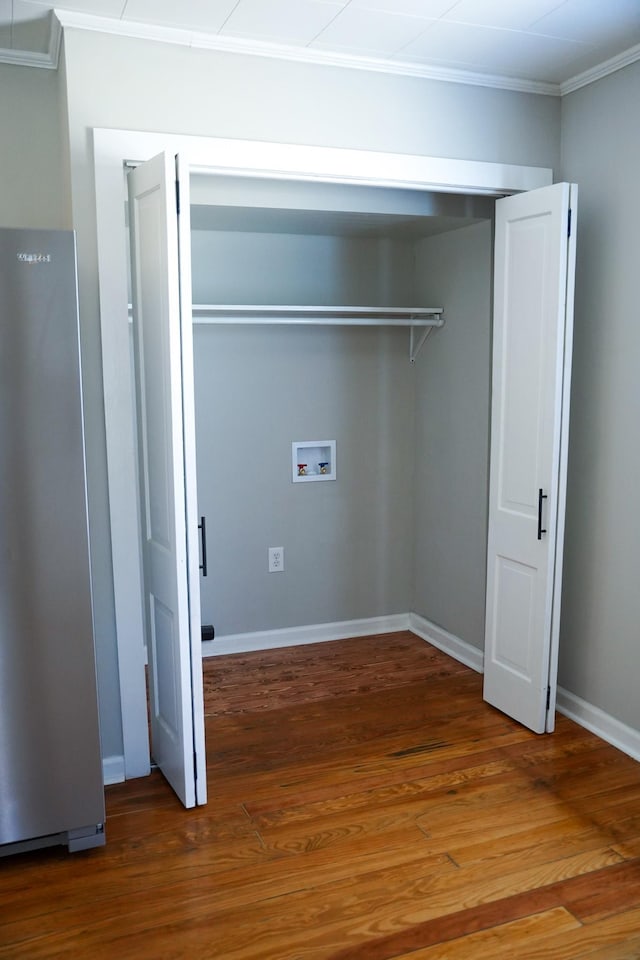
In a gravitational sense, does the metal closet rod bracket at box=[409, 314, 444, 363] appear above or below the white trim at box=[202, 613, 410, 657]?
above

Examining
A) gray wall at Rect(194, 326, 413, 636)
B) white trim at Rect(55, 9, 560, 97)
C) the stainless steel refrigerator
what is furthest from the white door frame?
gray wall at Rect(194, 326, 413, 636)

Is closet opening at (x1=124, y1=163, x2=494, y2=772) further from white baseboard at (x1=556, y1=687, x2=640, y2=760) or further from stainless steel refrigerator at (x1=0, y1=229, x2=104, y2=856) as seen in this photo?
stainless steel refrigerator at (x1=0, y1=229, x2=104, y2=856)

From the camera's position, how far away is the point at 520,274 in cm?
305

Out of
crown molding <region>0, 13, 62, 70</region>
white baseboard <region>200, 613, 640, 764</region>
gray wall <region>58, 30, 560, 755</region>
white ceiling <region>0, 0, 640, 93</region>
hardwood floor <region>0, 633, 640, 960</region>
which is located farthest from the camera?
white baseboard <region>200, 613, 640, 764</region>

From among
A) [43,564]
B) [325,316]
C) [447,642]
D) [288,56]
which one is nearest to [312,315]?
[325,316]

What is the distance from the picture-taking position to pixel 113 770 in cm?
279

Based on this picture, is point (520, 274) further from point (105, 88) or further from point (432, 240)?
point (105, 88)

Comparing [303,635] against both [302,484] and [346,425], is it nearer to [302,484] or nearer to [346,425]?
[302,484]

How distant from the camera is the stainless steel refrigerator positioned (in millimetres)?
2145

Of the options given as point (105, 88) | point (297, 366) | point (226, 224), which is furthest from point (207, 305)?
point (105, 88)

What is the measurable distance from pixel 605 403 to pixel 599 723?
1.24 m

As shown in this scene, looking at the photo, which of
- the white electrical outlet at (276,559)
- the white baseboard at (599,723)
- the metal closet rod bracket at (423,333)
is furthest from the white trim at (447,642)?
the metal closet rod bracket at (423,333)

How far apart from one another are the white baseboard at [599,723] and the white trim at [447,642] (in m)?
0.53

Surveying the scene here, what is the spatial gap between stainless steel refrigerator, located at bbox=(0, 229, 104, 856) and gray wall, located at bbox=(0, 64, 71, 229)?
778 mm
